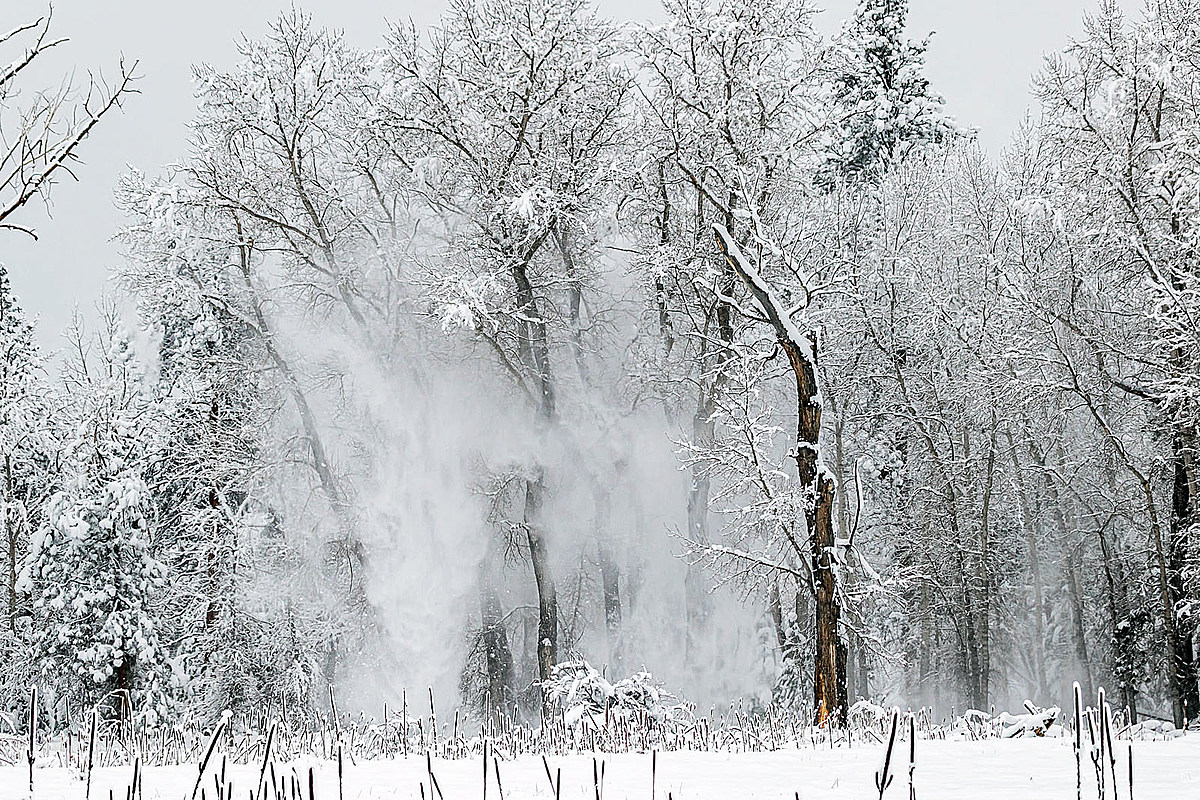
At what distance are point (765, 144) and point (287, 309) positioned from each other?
11.4 metres

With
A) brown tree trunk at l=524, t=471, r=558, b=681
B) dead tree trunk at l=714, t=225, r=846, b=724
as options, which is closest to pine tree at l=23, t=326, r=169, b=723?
brown tree trunk at l=524, t=471, r=558, b=681

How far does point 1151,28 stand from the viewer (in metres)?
20.2

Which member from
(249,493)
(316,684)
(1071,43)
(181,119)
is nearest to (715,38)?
(1071,43)

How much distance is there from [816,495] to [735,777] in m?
9.33

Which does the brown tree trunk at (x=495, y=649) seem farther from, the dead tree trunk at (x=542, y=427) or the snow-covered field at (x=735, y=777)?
the snow-covered field at (x=735, y=777)

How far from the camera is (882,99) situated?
1233 inches

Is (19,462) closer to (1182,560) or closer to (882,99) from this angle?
(1182,560)

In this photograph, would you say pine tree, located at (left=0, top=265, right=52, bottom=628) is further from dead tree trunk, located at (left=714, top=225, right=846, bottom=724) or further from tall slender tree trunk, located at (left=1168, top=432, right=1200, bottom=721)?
tall slender tree trunk, located at (left=1168, top=432, right=1200, bottom=721)

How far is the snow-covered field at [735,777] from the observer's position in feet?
16.8

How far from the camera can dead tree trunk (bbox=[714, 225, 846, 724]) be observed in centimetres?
1495

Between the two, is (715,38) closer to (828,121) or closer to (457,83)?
(828,121)

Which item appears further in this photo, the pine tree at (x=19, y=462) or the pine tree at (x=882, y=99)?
the pine tree at (x=882, y=99)

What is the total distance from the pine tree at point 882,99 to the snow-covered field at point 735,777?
25373 millimetres

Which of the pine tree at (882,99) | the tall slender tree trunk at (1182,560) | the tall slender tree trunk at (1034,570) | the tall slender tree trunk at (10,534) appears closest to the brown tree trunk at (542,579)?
the tall slender tree trunk at (10,534)
